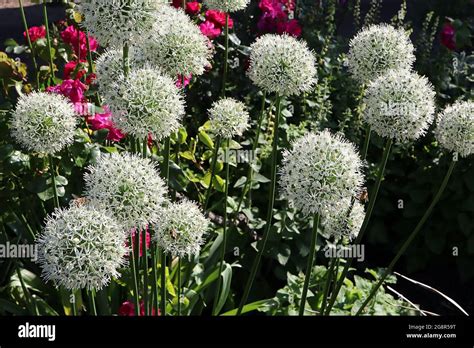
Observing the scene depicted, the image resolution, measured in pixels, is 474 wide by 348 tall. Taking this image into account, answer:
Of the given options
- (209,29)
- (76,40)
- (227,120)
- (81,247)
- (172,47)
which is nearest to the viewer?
(81,247)

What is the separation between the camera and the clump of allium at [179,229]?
263cm

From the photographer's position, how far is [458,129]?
9.20 feet

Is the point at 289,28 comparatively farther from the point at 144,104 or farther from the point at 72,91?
the point at 144,104

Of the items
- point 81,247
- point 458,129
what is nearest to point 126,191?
point 81,247

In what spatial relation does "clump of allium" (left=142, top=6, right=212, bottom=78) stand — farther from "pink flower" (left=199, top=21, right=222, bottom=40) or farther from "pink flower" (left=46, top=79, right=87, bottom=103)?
"pink flower" (left=199, top=21, right=222, bottom=40)

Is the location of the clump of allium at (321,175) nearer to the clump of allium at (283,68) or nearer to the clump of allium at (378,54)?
the clump of allium at (283,68)

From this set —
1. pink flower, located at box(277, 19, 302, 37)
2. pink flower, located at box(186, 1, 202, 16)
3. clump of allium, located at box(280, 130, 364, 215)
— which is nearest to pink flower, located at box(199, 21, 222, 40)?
pink flower, located at box(186, 1, 202, 16)

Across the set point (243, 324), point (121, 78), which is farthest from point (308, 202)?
point (121, 78)

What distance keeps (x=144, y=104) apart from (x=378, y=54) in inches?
41.1

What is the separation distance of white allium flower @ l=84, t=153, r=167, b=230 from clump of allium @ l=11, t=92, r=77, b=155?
0.42 m

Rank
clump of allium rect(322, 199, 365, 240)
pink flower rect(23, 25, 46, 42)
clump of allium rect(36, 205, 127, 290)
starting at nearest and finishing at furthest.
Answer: clump of allium rect(36, 205, 127, 290) → clump of allium rect(322, 199, 365, 240) → pink flower rect(23, 25, 46, 42)

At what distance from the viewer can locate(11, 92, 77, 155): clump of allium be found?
2.65m

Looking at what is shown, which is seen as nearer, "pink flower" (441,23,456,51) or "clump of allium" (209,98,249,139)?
"clump of allium" (209,98,249,139)

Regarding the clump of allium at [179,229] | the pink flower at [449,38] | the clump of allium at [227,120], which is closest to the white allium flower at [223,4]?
the clump of allium at [227,120]
